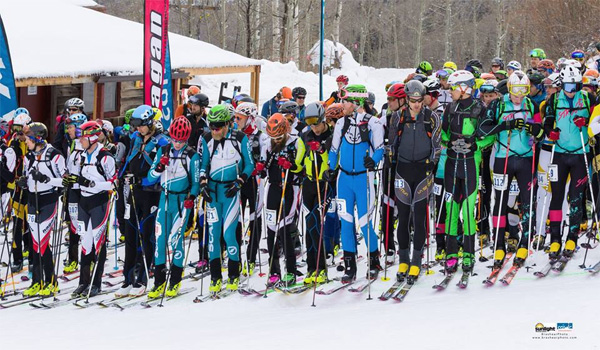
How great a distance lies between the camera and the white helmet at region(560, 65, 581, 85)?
Result: 8.28 metres

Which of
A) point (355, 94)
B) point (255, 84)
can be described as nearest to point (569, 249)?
point (355, 94)

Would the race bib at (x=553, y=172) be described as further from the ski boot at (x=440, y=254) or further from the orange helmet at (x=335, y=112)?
the orange helmet at (x=335, y=112)

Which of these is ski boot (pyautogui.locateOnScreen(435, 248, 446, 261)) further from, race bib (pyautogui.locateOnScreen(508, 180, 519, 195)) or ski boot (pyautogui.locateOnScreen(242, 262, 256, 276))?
ski boot (pyautogui.locateOnScreen(242, 262, 256, 276))

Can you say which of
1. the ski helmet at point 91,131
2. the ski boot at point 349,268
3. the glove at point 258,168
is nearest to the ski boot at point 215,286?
the glove at point 258,168

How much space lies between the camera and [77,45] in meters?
17.8

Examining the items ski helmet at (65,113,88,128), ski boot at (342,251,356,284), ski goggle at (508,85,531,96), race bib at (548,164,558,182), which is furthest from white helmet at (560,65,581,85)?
ski helmet at (65,113,88,128)

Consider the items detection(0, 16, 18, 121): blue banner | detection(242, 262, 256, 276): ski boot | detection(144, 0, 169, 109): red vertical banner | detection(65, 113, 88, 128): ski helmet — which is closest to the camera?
detection(242, 262, 256, 276): ski boot

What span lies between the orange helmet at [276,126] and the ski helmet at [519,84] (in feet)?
7.74

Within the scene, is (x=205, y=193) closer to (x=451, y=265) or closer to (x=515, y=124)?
(x=451, y=265)

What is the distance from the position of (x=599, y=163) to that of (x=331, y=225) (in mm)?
3011

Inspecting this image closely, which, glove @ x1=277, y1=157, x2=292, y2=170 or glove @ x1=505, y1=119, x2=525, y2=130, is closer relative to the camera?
glove @ x1=505, y1=119, x2=525, y2=130

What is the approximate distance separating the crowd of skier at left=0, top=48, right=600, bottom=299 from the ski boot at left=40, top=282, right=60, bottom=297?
0.04m

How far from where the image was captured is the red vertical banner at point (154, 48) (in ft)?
42.5

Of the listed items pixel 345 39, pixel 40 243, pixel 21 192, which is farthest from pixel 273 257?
pixel 345 39
